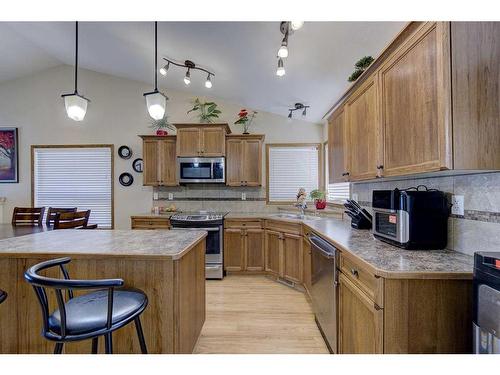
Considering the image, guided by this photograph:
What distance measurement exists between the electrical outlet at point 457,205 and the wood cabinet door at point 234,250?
2567 mm

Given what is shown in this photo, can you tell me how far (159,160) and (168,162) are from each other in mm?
148

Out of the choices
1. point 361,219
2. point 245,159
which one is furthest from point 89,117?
point 361,219

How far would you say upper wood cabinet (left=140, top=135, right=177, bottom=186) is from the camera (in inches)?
156

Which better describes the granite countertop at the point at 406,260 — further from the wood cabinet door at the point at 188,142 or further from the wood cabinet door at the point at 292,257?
the wood cabinet door at the point at 188,142

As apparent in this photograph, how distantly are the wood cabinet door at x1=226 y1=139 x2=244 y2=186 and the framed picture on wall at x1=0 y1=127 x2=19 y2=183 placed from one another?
12.8 ft

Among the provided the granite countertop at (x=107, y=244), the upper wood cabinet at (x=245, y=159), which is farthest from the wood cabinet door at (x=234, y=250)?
the granite countertop at (x=107, y=244)

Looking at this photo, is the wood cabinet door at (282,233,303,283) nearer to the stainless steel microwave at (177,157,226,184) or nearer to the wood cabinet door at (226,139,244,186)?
the wood cabinet door at (226,139,244,186)

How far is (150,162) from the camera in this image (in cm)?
399

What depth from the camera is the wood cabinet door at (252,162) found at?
387cm

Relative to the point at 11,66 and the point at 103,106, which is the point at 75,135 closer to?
the point at 103,106

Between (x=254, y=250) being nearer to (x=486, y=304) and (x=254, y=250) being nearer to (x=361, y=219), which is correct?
(x=361, y=219)

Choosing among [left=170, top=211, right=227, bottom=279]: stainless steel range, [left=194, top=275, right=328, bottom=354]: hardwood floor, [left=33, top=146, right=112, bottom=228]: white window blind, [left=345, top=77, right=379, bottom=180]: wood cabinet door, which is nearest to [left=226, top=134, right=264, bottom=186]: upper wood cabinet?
[left=170, top=211, right=227, bottom=279]: stainless steel range

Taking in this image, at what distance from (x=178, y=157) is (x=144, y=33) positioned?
163 cm

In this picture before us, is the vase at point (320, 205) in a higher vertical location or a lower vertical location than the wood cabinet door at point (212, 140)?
lower
